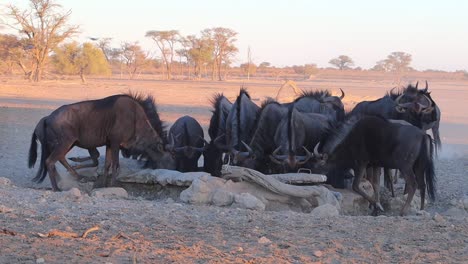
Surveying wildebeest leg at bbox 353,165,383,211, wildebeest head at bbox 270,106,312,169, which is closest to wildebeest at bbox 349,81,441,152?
wildebeest head at bbox 270,106,312,169

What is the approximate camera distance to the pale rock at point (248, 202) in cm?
738

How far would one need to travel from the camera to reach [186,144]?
11.2 metres

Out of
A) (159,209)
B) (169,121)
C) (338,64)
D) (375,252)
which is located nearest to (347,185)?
(159,209)

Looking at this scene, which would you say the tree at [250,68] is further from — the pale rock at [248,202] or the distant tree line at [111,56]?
the pale rock at [248,202]

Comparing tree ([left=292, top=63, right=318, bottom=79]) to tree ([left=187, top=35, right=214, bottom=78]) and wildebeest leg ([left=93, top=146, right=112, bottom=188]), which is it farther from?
wildebeest leg ([left=93, top=146, right=112, bottom=188])

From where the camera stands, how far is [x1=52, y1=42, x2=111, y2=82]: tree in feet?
173

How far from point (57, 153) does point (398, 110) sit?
5.52 metres

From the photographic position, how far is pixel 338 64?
92.4m

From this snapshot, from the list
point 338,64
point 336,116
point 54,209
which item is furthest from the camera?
point 338,64

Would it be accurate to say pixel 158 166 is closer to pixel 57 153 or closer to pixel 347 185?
pixel 57 153

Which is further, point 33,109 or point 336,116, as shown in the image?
point 33,109

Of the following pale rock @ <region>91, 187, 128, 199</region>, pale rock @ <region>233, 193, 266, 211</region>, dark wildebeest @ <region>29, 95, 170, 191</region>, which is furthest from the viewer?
dark wildebeest @ <region>29, 95, 170, 191</region>

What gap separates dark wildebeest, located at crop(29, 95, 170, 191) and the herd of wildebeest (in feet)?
0.04

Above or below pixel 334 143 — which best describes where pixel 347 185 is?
below
